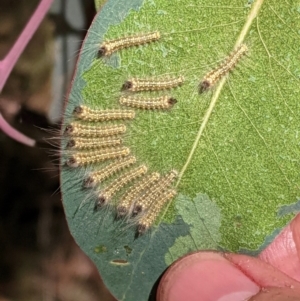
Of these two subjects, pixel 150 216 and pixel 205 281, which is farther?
pixel 205 281

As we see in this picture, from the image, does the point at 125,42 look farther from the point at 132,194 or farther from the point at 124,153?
the point at 132,194

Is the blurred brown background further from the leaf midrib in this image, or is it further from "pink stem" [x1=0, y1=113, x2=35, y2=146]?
the leaf midrib

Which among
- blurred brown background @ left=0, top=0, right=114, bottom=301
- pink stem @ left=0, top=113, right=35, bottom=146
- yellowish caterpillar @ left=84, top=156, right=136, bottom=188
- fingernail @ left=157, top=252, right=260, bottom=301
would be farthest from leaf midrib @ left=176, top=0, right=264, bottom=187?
blurred brown background @ left=0, top=0, right=114, bottom=301

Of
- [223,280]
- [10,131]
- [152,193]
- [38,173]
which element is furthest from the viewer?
[38,173]

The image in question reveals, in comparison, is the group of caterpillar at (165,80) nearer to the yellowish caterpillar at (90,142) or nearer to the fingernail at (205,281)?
the yellowish caterpillar at (90,142)

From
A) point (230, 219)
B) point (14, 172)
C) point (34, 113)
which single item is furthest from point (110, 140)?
point (14, 172)

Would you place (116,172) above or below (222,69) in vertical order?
below

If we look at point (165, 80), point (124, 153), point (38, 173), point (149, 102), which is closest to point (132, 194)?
point (124, 153)
